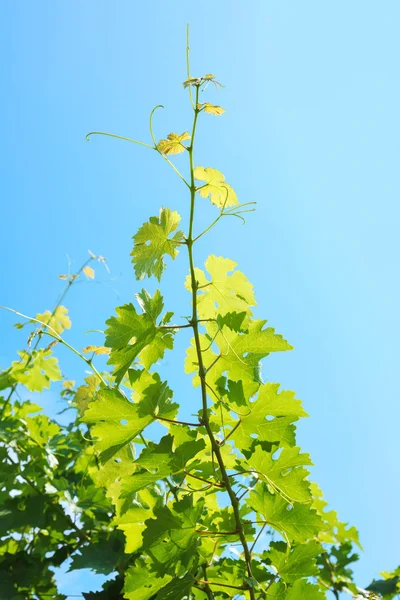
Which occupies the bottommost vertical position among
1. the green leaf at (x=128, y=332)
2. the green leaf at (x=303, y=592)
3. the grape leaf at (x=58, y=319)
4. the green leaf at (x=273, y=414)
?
the green leaf at (x=303, y=592)

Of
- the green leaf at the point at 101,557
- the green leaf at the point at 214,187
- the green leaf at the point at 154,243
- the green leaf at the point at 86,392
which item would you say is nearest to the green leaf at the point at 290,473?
the green leaf at the point at 154,243

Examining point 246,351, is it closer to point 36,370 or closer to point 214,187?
point 214,187

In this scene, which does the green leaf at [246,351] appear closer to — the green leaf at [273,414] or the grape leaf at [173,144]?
the green leaf at [273,414]

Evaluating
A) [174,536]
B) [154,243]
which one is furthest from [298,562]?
[154,243]

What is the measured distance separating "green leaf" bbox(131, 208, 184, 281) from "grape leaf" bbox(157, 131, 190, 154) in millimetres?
146

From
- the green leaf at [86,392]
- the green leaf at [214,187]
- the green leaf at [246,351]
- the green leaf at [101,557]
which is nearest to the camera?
the green leaf at [246,351]

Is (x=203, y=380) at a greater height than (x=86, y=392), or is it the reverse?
(x=86, y=392)

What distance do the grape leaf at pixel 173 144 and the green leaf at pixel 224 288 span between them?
28 centimetres

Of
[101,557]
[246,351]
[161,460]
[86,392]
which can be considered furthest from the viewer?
[101,557]

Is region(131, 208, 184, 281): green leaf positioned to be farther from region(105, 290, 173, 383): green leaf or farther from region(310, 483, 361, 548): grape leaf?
region(310, 483, 361, 548): grape leaf

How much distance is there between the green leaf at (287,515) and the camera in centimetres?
128

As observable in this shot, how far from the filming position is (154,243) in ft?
4.40

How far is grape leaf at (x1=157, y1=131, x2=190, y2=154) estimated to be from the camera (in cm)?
133

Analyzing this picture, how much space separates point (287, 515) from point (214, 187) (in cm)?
82
